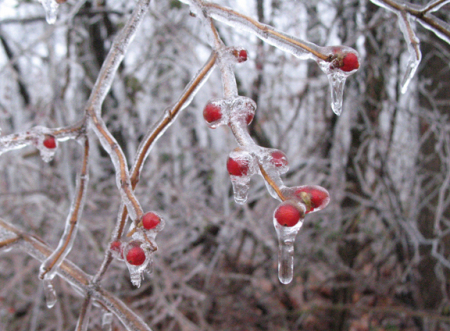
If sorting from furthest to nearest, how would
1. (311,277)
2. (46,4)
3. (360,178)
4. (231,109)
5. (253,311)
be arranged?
1. (311,277)
2. (253,311)
3. (360,178)
4. (46,4)
5. (231,109)

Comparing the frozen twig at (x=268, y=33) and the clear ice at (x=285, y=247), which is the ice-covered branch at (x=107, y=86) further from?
the clear ice at (x=285, y=247)

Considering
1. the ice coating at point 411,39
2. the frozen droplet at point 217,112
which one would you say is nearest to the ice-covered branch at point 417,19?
the ice coating at point 411,39

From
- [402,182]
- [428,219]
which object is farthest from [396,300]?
[402,182]

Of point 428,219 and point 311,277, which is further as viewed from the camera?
point 311,277

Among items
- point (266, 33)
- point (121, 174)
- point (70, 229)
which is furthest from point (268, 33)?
point (70, 229)

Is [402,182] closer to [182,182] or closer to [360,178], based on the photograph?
[360,178]

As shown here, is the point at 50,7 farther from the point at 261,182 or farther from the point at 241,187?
the point at 261,182
